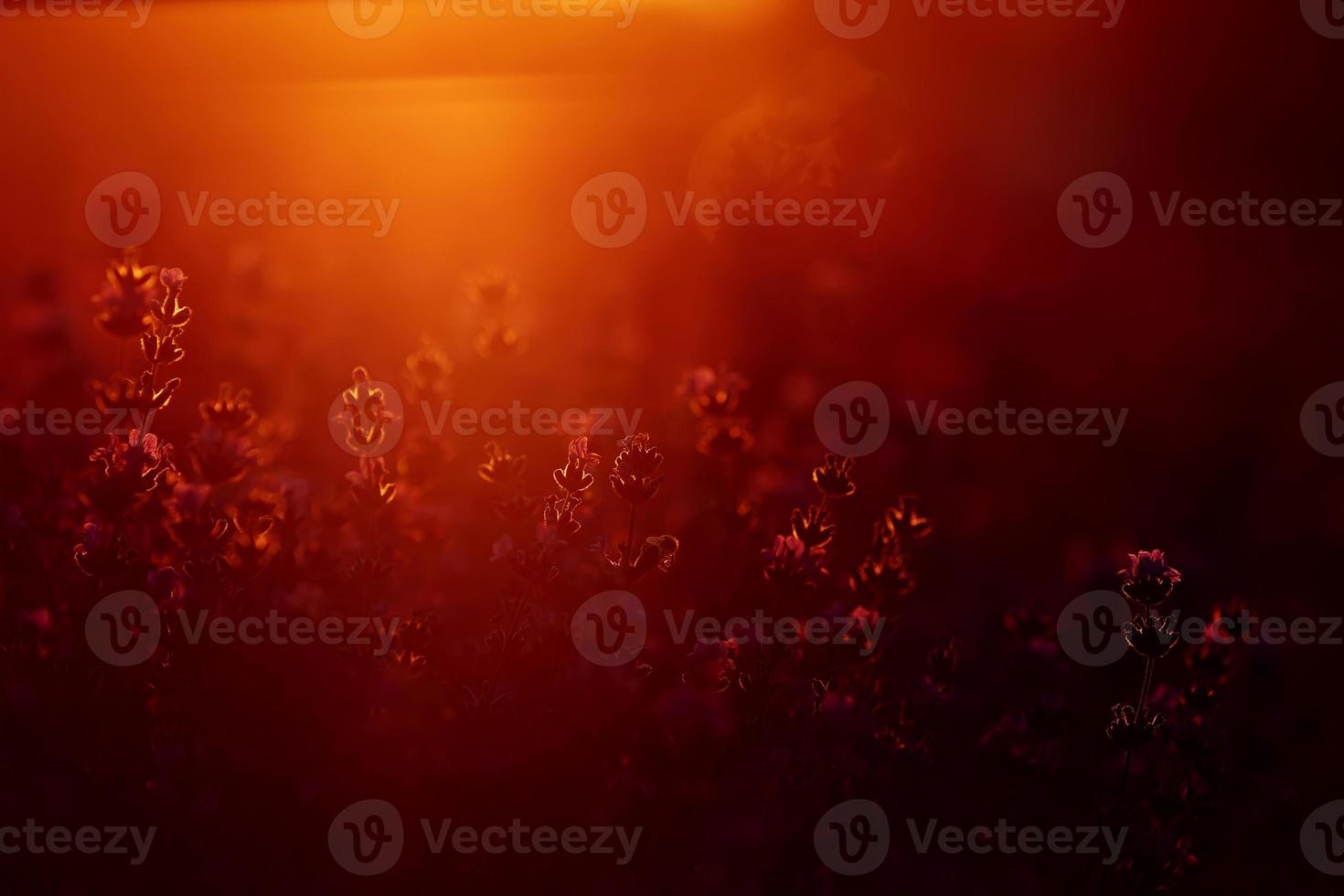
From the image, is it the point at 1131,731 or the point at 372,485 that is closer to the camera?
the point at 1131,731

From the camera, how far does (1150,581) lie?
2.35m

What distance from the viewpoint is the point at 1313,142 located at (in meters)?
6.30

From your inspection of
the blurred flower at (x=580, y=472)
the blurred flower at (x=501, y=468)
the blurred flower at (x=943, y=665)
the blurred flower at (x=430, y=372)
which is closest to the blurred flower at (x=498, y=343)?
the blurred flower at (x=430, y=372)

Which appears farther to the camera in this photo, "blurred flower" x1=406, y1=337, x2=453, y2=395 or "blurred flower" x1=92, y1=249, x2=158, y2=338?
"blurred flower" x1=406, y1=337, x2=453, y2=395

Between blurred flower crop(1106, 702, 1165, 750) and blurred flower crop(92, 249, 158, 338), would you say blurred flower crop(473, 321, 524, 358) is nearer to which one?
blurred flower crop(92, 249, 158, 338)

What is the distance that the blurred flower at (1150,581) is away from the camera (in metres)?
→ 2.34

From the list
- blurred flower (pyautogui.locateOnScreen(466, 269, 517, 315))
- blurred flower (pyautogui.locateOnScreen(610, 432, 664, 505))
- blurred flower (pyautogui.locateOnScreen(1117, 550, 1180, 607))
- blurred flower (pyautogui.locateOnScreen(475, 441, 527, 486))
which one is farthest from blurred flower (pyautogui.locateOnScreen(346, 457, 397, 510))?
blurred flower (pyautogui.locateOnScreen(1117, 550, 1180, 607))

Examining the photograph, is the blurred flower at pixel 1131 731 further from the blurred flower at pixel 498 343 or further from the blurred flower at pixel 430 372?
the blurred flower at pixel 498 343

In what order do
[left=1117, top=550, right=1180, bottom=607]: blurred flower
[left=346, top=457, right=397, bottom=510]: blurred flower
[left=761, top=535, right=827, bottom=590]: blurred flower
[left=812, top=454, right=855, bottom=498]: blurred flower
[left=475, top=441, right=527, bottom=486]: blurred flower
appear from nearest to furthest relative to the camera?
1. [left=1117, top=550, right=1180, bottom=607]: blurred flower
2. [left=761, top=535, right=827, bottom=590]: blurred flower
3. [left=812, top=454, right=855, bottom=498]: blurred flower
4. [left=346, top=457, right=397, bottom=510]: blurred flower
5. [left=475, top=441, right=527, bottom=486]: blurred flower

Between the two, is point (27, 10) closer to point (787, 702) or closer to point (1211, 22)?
point (787, 702)

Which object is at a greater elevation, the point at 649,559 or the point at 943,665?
the point at 649,559

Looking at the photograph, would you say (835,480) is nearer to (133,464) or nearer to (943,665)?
(943,665)

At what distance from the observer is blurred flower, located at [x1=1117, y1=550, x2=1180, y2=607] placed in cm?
234

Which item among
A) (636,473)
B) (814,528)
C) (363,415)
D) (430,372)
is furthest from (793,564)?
(430,372)
